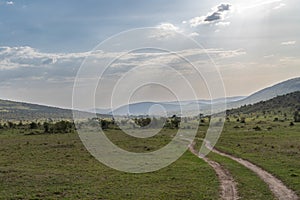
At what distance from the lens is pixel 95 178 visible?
3309 cm

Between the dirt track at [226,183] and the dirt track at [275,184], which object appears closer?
the dirt track at [275,184]

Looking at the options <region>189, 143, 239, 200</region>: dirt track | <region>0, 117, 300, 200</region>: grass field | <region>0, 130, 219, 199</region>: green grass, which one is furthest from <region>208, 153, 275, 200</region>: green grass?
<region>0, 130, 219, 199</region>: green grass

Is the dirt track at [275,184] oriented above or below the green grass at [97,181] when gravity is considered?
below

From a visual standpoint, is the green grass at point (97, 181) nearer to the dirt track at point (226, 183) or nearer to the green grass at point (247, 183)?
the dirt track at point (226, 183)

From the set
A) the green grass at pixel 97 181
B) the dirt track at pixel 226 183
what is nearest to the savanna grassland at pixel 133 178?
the green grass at pixel 97 181

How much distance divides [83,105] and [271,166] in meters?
19.3

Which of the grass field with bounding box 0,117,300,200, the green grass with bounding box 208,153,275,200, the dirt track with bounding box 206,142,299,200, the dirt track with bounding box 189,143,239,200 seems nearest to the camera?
the dirt track with bounding box 206,142,299,200

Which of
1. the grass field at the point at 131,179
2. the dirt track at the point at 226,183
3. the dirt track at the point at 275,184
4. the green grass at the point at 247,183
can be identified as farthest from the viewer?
the grass field at the point at 131,179

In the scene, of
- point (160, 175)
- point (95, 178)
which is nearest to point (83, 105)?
point (95, 178)

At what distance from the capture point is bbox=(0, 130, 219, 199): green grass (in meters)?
26.6

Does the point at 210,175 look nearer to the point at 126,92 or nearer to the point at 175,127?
the point at 126,92

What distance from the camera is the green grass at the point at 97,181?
26.6m

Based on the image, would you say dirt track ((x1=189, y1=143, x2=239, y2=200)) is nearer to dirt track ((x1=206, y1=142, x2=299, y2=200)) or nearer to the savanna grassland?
the savanna grassland

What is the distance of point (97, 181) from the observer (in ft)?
104
